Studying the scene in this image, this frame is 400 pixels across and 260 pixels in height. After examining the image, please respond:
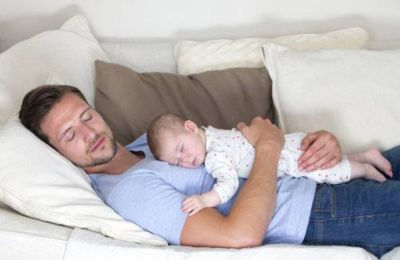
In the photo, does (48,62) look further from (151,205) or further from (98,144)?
(151,205)

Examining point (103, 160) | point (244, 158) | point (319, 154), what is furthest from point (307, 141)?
point (103, 160)

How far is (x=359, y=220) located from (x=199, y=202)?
47 centimetres

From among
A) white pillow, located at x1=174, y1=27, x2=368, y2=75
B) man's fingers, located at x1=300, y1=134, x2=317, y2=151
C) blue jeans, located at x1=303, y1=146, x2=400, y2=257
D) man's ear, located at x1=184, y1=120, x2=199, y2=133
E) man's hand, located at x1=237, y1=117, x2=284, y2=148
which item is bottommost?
blue jeans, located at x1=303, y1=146, x2=400, y2=257

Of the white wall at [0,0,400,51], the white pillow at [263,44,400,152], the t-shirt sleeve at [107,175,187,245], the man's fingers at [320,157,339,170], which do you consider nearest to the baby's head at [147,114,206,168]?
the t-shirt sleeve at [107,175,187,245]

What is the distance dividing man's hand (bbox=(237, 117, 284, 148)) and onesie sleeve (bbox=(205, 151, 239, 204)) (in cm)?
11

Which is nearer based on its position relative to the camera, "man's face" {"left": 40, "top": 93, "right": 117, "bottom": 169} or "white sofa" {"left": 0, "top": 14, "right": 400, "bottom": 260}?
"white sofa" {"left": 0, "top": 14, "right": 400, "bottom": 260}

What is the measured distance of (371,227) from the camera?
1369 millimetres

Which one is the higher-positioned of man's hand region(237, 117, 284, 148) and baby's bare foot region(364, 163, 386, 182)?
man's hand region(237, 117, 284, 148)

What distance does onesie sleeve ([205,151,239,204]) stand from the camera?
137 cm

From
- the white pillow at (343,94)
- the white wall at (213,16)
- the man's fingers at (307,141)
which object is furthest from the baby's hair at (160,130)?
Answer: the white wall at (213,16)

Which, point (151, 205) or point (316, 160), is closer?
point (151, 205)

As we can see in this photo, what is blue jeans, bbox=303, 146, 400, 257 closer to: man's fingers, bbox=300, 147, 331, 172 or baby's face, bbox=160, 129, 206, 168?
man's fingers, bbox=300, 147, 331, 172

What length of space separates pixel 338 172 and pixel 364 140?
0.98ft

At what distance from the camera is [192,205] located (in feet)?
4.24
